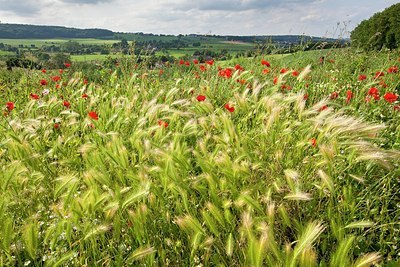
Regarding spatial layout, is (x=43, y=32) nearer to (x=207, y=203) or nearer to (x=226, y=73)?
(x=226, y=73)

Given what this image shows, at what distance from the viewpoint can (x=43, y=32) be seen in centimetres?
8362

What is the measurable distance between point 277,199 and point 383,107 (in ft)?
6.90

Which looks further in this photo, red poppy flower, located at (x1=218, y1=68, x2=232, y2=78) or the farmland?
red poppy flower, located at (x1=218, y1=68, x2=232, y2=78)

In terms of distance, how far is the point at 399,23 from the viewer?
17125mm

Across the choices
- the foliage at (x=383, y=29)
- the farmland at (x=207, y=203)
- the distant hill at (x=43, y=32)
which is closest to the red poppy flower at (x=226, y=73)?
the farmland at (x=207, y=203)

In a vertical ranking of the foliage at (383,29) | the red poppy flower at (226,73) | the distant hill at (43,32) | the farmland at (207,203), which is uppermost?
the distant hill at (43,32)

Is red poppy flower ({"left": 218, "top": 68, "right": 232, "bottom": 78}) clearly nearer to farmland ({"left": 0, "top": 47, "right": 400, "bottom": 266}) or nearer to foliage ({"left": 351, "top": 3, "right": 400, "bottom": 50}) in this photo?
farmland ({"left": 0, "top": 47, "right": 400, "bottom": 266})

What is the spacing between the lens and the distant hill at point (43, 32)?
2931 inches

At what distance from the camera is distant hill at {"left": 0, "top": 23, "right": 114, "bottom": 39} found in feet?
244

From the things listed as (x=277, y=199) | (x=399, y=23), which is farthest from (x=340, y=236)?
(x=399, y=23)

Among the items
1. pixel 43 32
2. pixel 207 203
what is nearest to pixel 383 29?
pixel 207 203

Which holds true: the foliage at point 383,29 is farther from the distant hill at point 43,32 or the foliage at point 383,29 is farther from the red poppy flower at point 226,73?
the distant hill at point 43,32

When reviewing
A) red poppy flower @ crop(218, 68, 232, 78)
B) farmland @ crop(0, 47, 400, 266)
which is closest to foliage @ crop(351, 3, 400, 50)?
red poppy flower @ crop(218, 68, 232, 78)

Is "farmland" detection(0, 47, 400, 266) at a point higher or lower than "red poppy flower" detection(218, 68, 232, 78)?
lower
